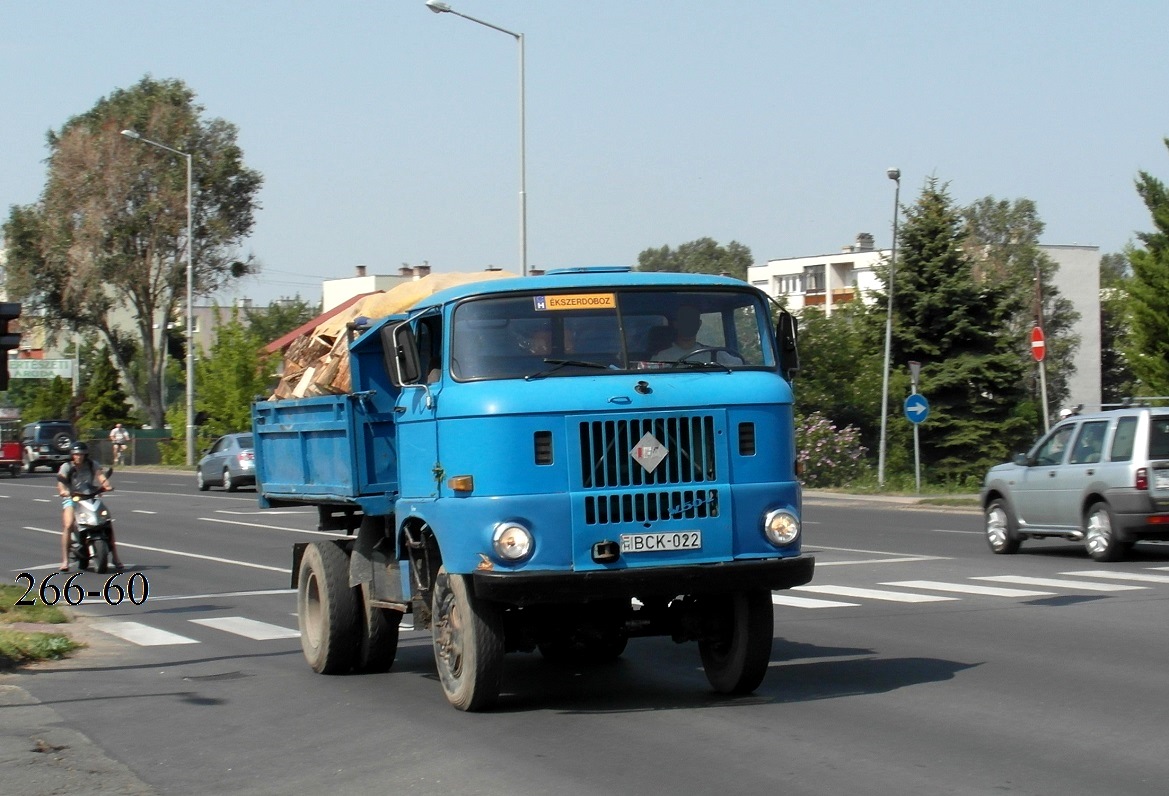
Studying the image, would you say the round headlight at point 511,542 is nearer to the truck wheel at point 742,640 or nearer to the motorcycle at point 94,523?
the truck wheel at point 742,640

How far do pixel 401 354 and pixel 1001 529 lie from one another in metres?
12.6

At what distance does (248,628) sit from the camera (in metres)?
13.8

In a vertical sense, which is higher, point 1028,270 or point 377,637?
point 1028,270

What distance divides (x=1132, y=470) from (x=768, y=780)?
39.6 ft

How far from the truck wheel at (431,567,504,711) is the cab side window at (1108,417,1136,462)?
11.4 meters

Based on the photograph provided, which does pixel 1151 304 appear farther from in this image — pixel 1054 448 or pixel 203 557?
pixel 203 557

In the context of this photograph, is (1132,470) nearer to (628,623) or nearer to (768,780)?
(628,623)

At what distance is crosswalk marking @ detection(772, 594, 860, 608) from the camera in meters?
14.5

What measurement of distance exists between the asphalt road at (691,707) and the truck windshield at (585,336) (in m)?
1.97

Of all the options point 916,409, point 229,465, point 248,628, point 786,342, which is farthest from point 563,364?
point 229,465

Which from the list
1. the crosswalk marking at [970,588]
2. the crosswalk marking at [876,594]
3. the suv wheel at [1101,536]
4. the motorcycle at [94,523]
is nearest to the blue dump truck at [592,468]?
the crosswalk marking at [876,594]

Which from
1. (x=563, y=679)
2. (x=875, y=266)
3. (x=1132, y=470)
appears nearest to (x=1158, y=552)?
(x=1132, y=470)

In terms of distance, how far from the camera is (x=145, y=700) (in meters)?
9.97

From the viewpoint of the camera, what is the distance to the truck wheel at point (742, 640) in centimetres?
901
